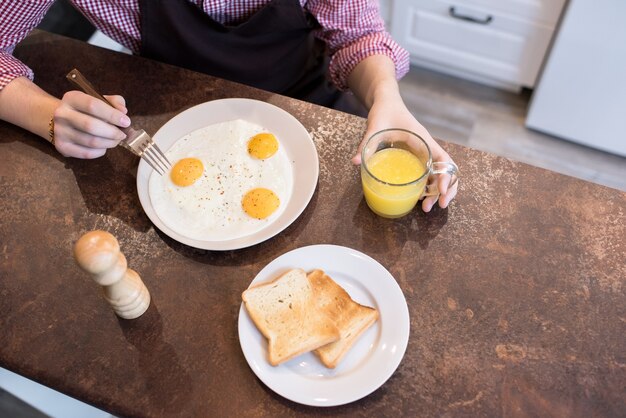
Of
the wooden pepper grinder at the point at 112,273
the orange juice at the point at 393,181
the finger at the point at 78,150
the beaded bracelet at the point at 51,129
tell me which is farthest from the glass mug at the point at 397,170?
the beaded bracelet at the point at 51,129

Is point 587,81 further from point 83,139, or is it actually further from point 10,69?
point 10,69

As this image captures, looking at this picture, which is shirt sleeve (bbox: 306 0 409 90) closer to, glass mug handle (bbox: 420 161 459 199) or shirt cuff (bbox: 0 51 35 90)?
glass mug handle (bbox: 420 161 459 199)

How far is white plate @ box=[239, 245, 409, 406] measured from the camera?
89 cm

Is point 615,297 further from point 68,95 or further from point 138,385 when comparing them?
point 68,95

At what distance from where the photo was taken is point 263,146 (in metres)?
1.18

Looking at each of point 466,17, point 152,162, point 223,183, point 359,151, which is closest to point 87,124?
point 152,162

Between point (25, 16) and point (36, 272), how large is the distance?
0.64 metres

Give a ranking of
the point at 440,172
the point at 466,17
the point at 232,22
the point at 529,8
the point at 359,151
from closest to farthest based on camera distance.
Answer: the point at 440,172 < the point at 359,151 < the point at 232,22 < the point at 529,8 < the point at 466,17

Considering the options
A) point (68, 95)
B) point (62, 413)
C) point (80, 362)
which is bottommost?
point (62, 413)

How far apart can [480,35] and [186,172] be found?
160cm

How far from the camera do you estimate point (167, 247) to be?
1.08 m

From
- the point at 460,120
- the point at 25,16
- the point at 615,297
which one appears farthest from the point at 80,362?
the point at 460,120

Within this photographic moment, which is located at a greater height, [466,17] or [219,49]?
[219,49]

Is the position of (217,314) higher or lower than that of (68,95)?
lower
